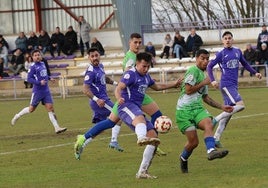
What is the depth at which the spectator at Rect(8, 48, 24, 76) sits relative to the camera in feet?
151

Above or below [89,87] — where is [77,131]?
below

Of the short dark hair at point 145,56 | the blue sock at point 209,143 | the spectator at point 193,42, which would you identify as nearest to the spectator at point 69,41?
the spectator at point 193,42

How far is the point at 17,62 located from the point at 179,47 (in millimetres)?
8427

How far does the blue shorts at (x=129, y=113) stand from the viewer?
13.5 m

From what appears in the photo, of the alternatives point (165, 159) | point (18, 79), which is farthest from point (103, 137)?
point (18, 79)

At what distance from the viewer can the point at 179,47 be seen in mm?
43219

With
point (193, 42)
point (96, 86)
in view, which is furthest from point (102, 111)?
point (193, 42)

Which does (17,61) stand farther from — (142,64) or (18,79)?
(142,64)

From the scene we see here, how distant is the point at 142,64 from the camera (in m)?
13.5

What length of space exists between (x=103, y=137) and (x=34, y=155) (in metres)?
3.38

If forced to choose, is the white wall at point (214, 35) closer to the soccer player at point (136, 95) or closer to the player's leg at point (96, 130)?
the player's leg at point (96, 130)

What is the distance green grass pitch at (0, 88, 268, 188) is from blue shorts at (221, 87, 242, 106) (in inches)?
29.4

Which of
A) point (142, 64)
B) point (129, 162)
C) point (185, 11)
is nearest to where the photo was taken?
point (142, 64)

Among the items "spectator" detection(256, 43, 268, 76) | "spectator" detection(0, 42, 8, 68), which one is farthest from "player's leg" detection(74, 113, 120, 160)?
"spectator" detection(0, 42, 8, 68)
